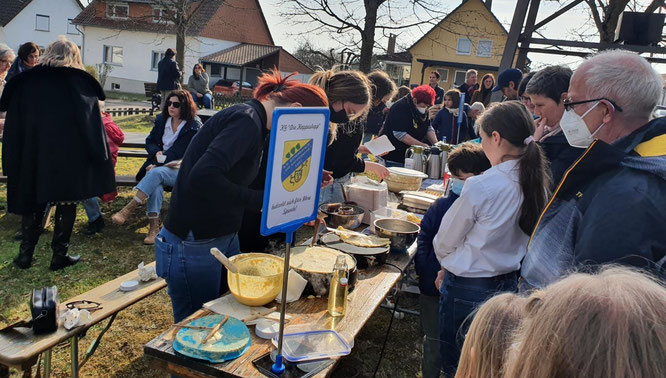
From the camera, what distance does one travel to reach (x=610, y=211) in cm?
130

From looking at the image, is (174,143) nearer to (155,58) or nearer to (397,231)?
(397,231)

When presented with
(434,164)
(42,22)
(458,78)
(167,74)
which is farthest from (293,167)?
(42,22)

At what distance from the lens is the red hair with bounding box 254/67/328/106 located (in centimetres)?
199

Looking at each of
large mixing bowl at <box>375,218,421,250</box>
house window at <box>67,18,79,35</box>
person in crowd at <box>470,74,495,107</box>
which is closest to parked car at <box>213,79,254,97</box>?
house window at <box>67,18,79,35</box>

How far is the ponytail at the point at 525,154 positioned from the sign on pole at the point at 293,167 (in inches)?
42.3

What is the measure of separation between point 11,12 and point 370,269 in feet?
127

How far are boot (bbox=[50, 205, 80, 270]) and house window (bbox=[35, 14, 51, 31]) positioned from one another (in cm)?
3652

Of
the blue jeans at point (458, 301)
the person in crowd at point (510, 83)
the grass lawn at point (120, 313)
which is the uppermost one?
the person in crowd at point (510, 83)

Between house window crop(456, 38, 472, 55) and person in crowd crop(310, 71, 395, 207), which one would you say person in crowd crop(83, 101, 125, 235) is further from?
house window crop(456, 38, 472, 55)

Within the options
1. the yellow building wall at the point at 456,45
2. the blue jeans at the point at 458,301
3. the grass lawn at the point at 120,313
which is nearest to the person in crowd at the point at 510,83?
the grass lawn at the point at 120,313

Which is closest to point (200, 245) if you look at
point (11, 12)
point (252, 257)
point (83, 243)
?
point (252, 257)

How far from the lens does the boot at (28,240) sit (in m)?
3.82

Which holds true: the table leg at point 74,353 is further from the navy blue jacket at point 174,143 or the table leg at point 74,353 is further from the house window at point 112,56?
the house window at point 112,56

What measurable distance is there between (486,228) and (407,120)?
3.20 meters
